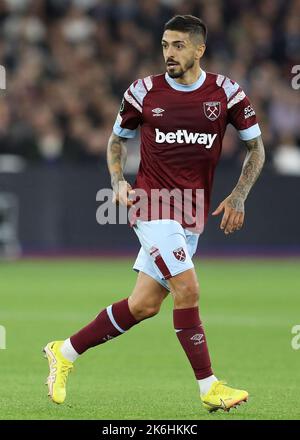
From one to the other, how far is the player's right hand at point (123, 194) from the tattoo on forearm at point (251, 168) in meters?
0.67

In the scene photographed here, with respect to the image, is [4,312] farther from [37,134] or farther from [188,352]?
[37,134]

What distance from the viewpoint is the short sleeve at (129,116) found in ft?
26.7

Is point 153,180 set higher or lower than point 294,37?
lower

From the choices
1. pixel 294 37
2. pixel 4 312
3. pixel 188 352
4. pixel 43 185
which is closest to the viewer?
pixel 188 352

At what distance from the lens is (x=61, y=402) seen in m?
7.91

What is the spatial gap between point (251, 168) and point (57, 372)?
68.6 inches

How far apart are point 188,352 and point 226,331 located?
4.32 metres

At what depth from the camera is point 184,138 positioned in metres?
8.03

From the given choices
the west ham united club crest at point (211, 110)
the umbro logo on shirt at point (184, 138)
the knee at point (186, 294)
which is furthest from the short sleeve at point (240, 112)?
the knee at point (186, 294)

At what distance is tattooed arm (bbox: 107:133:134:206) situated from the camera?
25.8 feet

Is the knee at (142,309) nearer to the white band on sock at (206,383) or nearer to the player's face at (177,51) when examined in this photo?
the white band on sock at (206,383)

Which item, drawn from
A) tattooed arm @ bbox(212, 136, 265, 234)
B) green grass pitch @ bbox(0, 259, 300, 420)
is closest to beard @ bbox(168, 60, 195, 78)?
tattooed arm @ bbox(212, 136, 265, 234)
